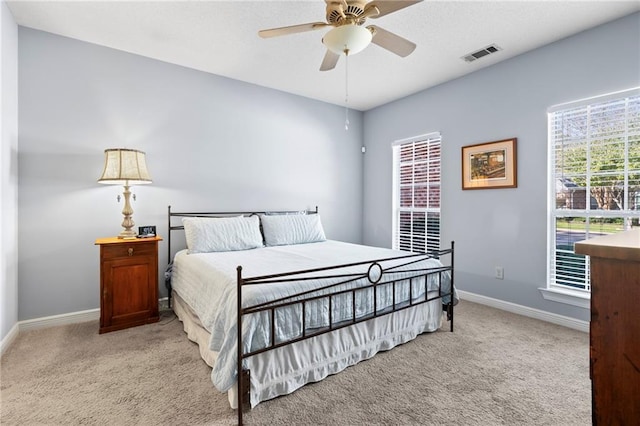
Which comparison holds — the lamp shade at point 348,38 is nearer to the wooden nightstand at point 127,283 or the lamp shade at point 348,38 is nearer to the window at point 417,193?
the wooden nightstand at point 127,283

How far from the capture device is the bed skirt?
186 centimetres

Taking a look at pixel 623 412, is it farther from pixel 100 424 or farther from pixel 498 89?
pixel 498 89

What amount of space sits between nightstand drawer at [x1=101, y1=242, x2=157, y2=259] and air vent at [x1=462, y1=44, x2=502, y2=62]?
3.73 meters

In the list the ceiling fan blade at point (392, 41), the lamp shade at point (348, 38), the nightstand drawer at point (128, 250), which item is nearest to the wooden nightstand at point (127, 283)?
the nightstand drawer at point (128, 250)

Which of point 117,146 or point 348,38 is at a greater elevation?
point 348,38

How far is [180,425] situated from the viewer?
166cm

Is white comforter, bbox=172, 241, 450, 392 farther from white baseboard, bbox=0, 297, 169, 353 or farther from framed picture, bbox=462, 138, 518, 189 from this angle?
framed picture, bbox=462, 138, 518, 189

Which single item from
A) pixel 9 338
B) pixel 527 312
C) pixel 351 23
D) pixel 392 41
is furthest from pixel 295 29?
pixel 527 312

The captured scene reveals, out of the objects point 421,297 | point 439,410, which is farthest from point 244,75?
point 439,410

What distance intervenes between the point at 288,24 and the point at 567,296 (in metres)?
3.55

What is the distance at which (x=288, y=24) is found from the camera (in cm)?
274

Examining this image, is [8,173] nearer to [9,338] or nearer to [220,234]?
[9,338]

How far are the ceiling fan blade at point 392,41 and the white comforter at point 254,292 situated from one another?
1652 millimetres

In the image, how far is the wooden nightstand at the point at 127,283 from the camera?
2.79 meters
